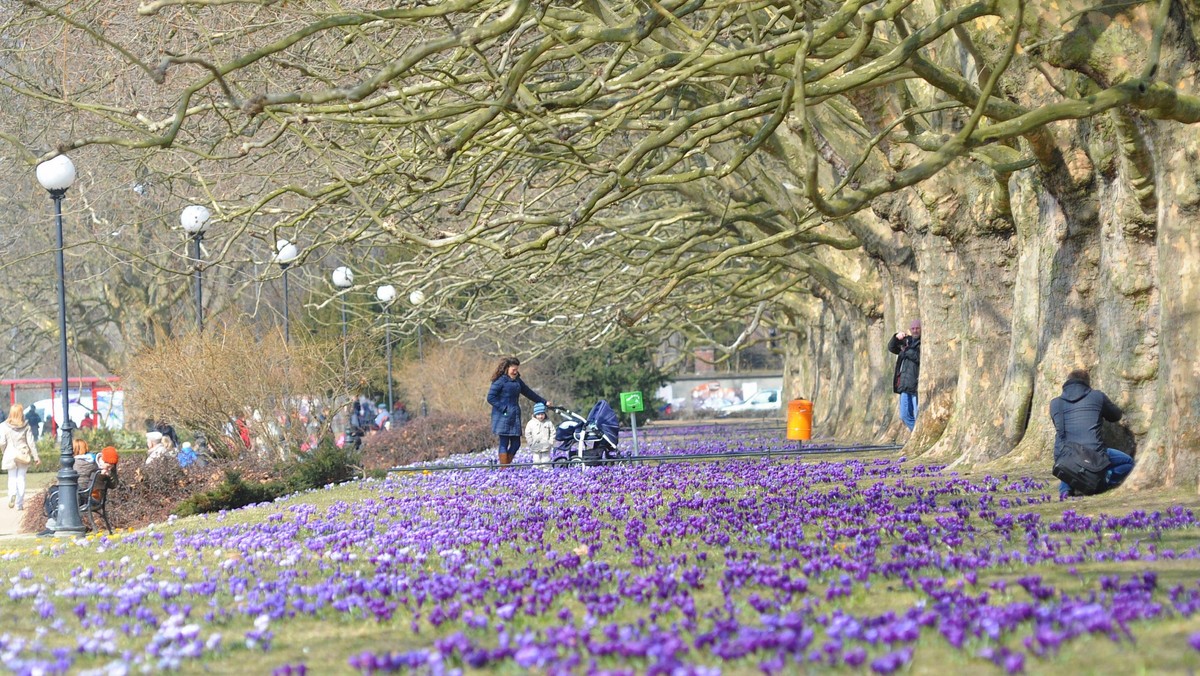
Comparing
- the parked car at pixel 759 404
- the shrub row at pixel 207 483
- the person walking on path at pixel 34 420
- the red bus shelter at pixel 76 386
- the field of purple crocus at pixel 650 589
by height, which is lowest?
the field of purple crocus at pixel 650 589

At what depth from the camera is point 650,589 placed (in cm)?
689

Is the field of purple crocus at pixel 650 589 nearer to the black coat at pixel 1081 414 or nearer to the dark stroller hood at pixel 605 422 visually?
the black coat at pixel 1081 414

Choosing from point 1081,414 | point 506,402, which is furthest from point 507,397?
point 1081,414

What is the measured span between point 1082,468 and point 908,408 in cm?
1091

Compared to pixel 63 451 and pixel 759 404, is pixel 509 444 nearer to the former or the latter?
pixel 63 451

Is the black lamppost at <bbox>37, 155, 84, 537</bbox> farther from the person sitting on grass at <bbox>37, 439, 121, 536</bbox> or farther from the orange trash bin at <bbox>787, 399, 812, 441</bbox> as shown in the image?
the orange trash bin at <bbox>787, 399, 812, 441</bbox>

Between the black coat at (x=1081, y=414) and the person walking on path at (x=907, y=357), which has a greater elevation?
the person walking on path at (x=907, y=357)

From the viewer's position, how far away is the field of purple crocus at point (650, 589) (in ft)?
16.8

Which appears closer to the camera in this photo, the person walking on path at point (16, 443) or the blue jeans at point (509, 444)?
the person walking on path at point (16, 443)

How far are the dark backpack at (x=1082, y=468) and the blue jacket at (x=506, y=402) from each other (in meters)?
9.59

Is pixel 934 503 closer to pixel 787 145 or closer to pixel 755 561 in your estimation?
pixel 755 561

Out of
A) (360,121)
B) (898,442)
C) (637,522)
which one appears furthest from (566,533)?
(898,442)

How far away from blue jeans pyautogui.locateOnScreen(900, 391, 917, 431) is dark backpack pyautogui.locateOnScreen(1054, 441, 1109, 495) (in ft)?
34.2

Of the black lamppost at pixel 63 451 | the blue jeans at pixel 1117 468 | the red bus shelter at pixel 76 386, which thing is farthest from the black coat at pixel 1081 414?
the red bus shelter at pixel 76 386
